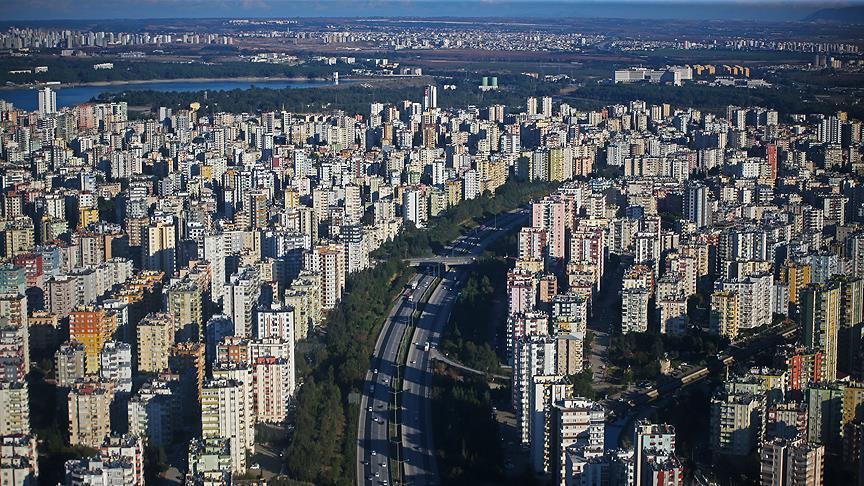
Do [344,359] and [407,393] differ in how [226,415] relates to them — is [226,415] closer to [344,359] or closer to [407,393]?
[407,393]

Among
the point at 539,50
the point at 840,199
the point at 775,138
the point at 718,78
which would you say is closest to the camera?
the point at 840,199

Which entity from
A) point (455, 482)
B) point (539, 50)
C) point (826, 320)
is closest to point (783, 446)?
point (455, 482)

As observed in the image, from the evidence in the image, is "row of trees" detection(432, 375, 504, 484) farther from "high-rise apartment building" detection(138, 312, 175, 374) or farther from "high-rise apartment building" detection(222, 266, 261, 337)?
"high-rise apartment building" detection(138, 312, 175, 374)

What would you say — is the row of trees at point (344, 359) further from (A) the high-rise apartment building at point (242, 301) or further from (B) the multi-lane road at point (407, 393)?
(A) the high-rise apartment building at point (242, 301)

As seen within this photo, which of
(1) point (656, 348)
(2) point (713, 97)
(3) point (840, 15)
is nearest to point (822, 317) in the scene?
(1) point (656, 348)

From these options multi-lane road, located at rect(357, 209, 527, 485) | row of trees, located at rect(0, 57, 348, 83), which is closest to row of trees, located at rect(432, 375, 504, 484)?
multi-lane road, located at rect(357, 209, 527, 485)

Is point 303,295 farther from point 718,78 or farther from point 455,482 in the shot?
point 718,78

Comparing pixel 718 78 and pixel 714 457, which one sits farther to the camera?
pixel 718 78
